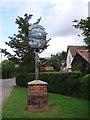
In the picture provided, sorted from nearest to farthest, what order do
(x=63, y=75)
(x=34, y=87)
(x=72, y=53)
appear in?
(x=34, y=87), (x=63, y=75), (x=72, y=53)

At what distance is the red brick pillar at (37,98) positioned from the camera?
13.3m

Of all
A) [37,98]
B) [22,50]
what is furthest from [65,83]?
[22,50]

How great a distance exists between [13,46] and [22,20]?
3.39 metres

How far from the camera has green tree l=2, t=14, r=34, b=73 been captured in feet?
119

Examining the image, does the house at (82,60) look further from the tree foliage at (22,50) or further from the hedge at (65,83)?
the hedge at (65,83)

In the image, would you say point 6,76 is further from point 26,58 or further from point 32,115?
point 32,115

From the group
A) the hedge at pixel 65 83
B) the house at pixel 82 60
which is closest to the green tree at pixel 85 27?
the hedge at pixel 65 83

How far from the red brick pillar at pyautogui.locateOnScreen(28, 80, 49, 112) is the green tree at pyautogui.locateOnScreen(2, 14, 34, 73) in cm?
2225

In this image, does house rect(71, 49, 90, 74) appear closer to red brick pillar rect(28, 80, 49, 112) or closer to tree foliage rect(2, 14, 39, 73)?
tree foliage rect(2, 14, 39, 73)

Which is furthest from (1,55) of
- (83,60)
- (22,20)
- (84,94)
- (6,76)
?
(6,76)

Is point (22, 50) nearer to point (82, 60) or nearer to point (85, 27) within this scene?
point (82, 60)

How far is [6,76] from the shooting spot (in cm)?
8731

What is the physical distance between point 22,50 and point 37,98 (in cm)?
2373

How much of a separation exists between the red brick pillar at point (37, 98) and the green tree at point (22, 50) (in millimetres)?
22254
